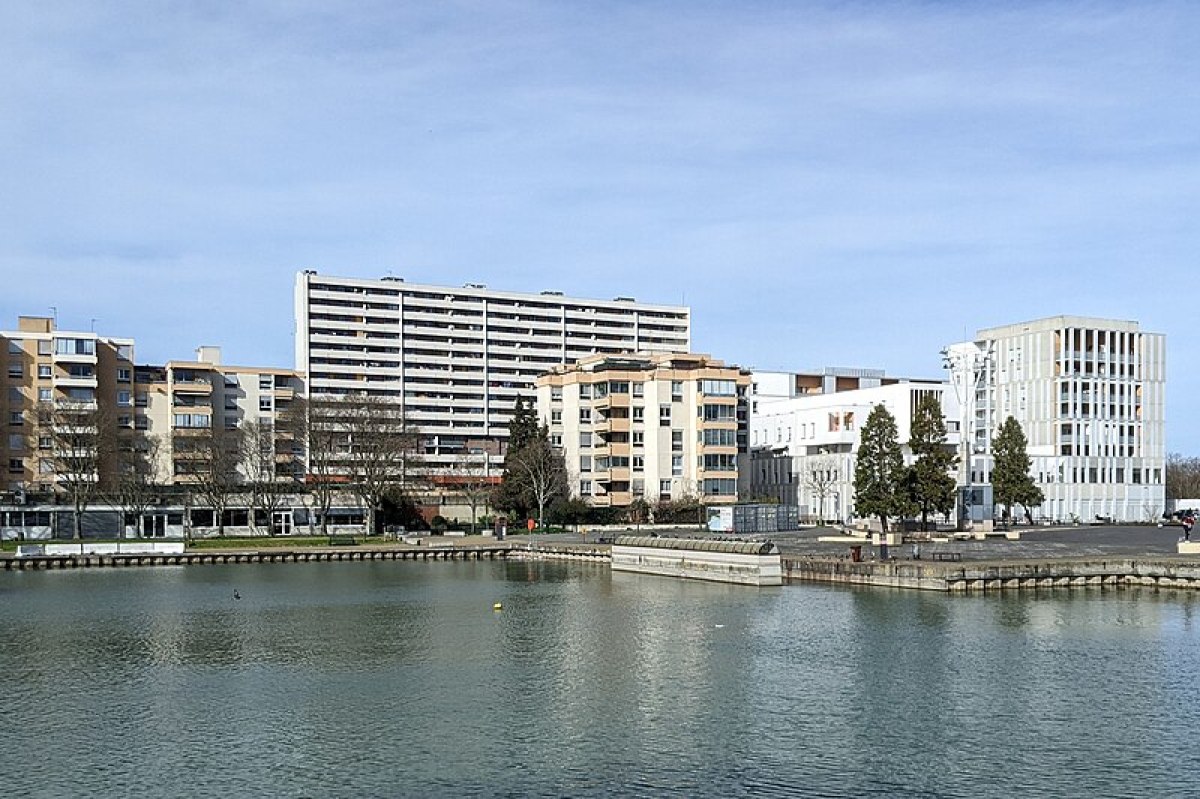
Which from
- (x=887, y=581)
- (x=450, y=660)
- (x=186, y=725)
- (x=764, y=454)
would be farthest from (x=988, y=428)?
(x=186, y=725)

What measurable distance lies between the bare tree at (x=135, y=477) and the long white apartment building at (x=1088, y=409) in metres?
89.4

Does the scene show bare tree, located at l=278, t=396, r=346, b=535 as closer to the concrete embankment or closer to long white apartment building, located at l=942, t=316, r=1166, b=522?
the concrete embankment

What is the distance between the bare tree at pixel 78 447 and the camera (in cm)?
10675

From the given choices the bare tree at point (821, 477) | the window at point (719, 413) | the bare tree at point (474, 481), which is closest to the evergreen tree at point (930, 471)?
the window at point (719, 413)

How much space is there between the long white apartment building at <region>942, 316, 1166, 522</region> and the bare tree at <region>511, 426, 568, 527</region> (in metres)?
52.1

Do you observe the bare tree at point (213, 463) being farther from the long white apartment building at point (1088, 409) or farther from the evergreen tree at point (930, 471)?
the long white apartment building at point (1088, 409)

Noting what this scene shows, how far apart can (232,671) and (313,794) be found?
16.7 metres

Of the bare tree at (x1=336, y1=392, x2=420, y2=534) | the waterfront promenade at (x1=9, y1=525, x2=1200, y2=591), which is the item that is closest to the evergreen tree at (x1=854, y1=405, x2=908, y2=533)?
the waterfront promenade at (x1=9, y1=525, x2=1200, y2=591)

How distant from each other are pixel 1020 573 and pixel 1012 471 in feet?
171

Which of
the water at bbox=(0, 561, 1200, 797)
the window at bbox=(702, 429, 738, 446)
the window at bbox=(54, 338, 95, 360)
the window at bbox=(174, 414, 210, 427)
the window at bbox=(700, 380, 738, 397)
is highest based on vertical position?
the window at bbox=(54, 338, 95, 360)

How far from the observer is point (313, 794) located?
27.0 meters

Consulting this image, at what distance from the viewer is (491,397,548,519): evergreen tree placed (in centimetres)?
11881

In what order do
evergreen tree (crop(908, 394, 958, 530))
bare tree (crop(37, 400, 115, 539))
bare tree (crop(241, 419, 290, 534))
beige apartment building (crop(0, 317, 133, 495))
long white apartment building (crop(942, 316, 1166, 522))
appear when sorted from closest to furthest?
1. evergreen tree (crop(908, 394, 958, 530))
2. bare tree (crop(37, 400, 115, 539))
3. bare tree (crop(241, 419, 290, 534))
4. beige apartment building (crop(0, 317, 133, 495))
5. long white apartment building (crop(942, 316, 1166, 522))

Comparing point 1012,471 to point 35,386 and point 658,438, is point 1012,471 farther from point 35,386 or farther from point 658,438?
point 35,386
